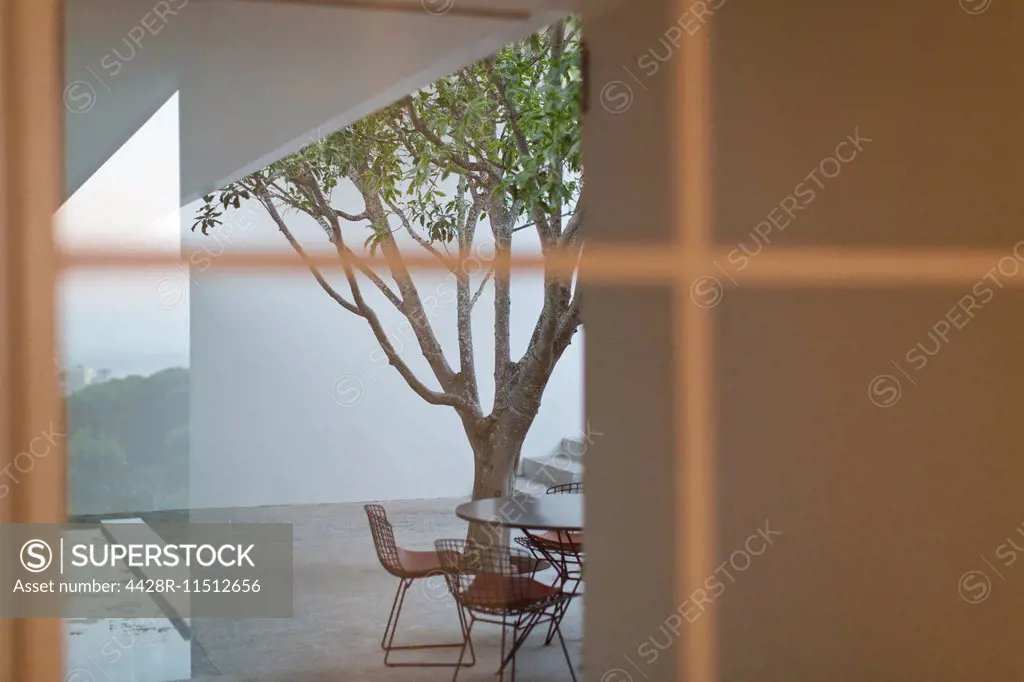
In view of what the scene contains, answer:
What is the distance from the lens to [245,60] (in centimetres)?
312

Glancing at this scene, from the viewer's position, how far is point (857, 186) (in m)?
2.82

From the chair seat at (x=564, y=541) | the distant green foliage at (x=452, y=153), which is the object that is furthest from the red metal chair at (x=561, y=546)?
the distant green foliage at (x=452, y=153)

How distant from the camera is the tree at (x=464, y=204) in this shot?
4.27 meters

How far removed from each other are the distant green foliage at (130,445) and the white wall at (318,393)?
1.43m

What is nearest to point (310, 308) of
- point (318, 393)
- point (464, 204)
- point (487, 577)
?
point (318, 393)

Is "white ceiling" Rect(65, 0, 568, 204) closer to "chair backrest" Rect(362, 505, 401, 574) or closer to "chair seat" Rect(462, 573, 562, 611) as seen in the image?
"chair backrest" Rect(362, 505, 401, 574)

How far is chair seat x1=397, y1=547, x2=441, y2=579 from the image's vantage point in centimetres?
351

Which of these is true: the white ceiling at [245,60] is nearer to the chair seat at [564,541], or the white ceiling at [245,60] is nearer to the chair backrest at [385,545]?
the chair backrest at [385,545]

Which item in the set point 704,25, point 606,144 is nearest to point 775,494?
point 606,144

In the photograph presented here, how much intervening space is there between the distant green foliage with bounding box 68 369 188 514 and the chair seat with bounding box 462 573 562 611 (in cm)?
97

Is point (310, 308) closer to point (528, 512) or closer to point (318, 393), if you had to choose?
point (318, 393)

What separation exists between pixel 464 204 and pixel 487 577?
87.7 inches

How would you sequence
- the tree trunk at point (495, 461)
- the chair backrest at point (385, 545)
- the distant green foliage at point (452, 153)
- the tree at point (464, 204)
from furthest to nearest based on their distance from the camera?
the tree trunk at point (495, 461), the tree at point (464, 204), the distant green foliage at point (452, 153), the chair backrest at point (385, 545)

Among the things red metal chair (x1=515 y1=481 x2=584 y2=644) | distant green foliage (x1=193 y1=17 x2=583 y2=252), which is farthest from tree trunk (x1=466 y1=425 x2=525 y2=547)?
distant green foliage (x1=193 y1=17 x2=583 y2=252)
